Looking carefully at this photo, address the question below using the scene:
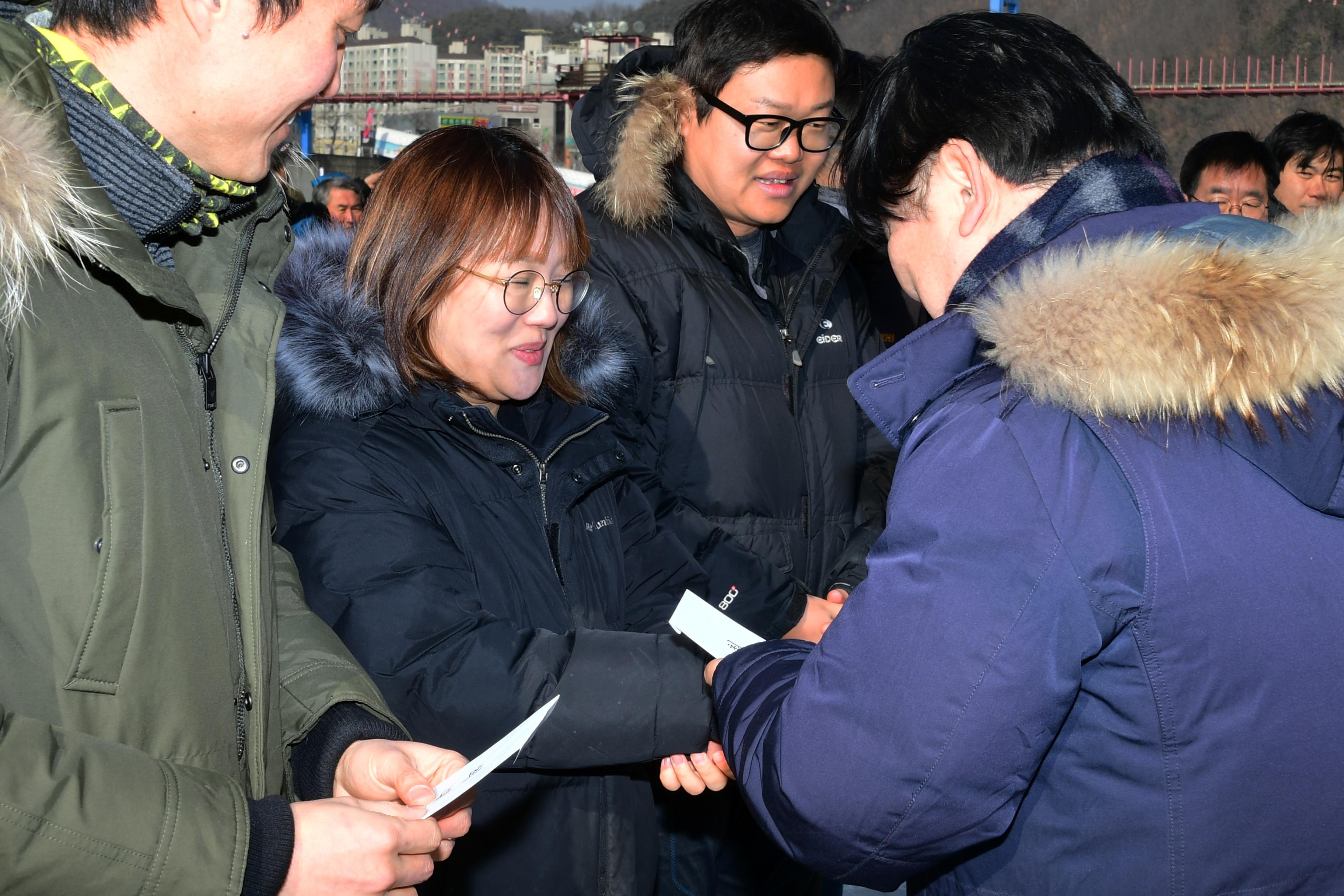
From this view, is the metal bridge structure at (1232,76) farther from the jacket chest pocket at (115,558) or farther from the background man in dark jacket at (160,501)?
the jacket chest pocket at (115,558)

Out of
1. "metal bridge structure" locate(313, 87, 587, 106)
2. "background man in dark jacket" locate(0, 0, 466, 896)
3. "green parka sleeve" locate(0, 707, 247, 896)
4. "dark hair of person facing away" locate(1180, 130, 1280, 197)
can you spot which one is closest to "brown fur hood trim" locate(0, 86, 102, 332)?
"background man in dark jacket" locate(0, 0, 466, 896)

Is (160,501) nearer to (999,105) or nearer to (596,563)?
(596,563)

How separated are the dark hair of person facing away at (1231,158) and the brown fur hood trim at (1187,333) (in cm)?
367

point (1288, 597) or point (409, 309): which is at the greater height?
point (409, 309)

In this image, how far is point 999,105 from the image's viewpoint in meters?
1.31

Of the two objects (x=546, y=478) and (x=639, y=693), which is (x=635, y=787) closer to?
(x=639, y=693)

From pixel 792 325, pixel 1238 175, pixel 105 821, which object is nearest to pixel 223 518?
pixel 105 821

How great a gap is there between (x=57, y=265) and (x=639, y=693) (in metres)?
1.06

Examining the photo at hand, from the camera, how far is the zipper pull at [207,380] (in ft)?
4.59

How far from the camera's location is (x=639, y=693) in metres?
1.71

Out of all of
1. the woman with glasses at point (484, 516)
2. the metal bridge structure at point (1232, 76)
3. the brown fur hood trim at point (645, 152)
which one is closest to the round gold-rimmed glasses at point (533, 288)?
the woman with glasses at point (484, 516)

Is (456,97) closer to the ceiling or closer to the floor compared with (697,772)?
closer to the ceiling

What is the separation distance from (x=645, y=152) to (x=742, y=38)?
1.26 feet

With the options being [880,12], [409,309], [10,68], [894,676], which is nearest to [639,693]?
[894,676]
